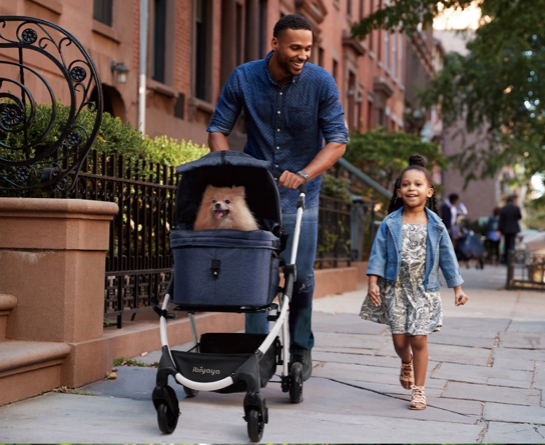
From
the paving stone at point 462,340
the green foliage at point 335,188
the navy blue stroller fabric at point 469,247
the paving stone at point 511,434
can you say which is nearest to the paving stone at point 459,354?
Answer: the paving stone at point 462,340

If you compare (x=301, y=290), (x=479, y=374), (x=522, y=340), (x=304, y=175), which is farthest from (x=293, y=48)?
(x=522, y=340)

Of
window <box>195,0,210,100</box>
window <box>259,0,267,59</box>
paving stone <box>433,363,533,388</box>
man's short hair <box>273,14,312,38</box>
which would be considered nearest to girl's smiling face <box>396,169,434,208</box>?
man's short hair <box>273,14,312,38</box>

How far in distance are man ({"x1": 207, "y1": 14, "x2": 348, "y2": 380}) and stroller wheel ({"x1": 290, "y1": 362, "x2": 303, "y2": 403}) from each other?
286 mm

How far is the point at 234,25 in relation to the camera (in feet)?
58.9

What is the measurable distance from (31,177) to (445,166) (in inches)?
644

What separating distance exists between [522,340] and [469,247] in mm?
18084

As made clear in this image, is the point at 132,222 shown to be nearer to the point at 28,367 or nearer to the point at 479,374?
the point at 28,367

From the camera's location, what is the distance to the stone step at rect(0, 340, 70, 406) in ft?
Answer: 15.6

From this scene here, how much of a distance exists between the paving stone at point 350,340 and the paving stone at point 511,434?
2.87 metres

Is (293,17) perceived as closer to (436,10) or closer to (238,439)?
(238,439)

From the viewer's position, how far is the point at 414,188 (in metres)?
5.15

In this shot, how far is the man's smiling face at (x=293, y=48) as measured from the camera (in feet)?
16.4

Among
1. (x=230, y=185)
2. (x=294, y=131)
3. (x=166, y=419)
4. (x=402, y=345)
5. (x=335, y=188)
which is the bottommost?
(x=166, y=419)

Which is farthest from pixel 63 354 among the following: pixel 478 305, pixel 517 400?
pixel 478 305
